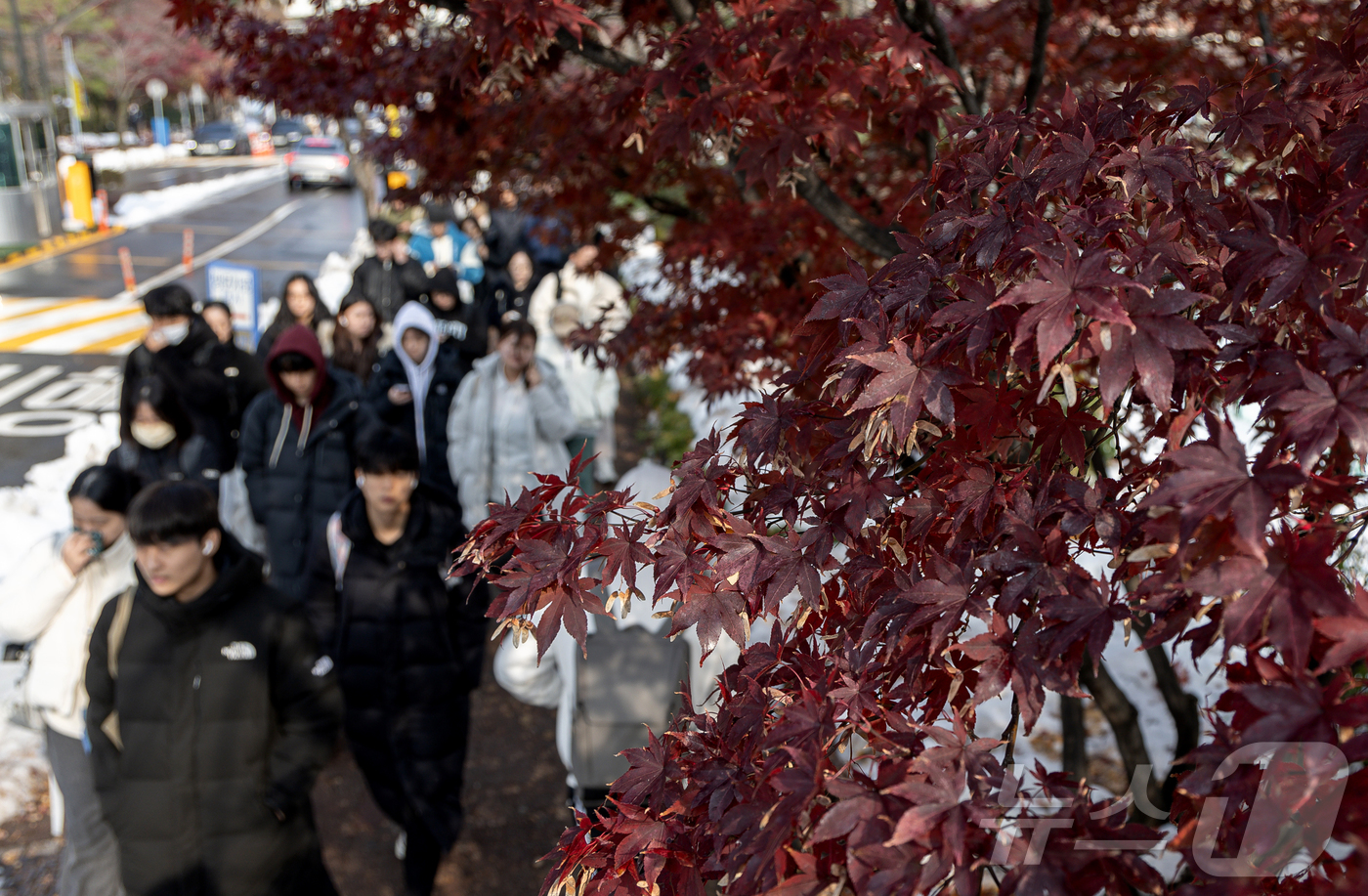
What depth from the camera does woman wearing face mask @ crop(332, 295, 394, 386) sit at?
21.3ft

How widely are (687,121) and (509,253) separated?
8.12 meters

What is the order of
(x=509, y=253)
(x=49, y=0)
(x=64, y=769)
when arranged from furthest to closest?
(x=49, y=0), (x=509, y=253), (x=64, y=769)

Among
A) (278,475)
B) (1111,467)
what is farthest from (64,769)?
(1111,467)

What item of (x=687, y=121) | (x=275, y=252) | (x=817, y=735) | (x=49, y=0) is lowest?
(x=275, y=252)

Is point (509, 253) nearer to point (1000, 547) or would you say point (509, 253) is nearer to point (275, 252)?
point (1000, 547)

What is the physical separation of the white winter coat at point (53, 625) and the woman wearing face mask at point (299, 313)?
3.40 metres

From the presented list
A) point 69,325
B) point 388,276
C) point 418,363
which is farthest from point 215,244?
point 418,363

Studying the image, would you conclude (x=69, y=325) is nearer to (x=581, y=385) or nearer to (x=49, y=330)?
(x=49, y=330)

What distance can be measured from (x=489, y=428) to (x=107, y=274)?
1524 cm

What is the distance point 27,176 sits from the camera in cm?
1902

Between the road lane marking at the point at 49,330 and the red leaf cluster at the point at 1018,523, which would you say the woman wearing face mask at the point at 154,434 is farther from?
the road lane marking at the point at 49,330

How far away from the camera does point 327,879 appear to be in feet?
10.5

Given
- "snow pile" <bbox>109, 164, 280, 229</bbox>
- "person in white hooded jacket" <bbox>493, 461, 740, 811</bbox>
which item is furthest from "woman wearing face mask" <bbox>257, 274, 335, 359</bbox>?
"snow pile" <bbox>109, 164, 280, 229</bbox>

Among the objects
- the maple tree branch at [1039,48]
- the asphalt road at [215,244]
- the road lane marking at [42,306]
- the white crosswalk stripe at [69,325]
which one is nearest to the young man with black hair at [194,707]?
the maple tree branch at [1039,48]
